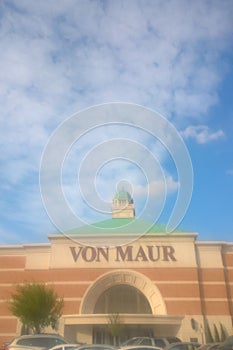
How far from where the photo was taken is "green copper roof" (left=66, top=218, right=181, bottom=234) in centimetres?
3588

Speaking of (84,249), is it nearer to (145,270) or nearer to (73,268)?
(73,268)

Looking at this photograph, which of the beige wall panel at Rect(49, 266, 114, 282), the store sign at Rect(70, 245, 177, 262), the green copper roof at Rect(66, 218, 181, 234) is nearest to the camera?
the beige wall panel at Rect(49, 266, 114, 282)

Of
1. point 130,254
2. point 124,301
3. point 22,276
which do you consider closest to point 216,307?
point 124,301

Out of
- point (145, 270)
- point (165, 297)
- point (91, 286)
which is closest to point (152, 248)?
point (145, 270)

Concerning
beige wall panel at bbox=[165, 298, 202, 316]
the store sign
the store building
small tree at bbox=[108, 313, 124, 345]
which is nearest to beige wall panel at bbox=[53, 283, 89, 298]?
the store building

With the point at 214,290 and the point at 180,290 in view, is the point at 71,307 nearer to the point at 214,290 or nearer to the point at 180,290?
the point at 180,290

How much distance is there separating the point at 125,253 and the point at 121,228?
321 cm

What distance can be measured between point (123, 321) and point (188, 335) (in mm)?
6124

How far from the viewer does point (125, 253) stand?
112ft

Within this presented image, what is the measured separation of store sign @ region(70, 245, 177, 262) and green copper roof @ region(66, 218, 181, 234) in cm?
188

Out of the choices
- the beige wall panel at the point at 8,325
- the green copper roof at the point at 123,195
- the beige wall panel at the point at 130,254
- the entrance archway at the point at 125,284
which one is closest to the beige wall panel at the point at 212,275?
the beige wall panel at the point at 130,254

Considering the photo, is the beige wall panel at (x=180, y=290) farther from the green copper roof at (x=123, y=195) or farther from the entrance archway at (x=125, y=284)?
→ the green copper roof at (x=123, y=195)

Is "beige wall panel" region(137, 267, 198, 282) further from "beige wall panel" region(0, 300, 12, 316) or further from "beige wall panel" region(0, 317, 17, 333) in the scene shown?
"beige wall panel" region(0, 300, 12, 316)

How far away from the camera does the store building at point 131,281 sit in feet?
103
